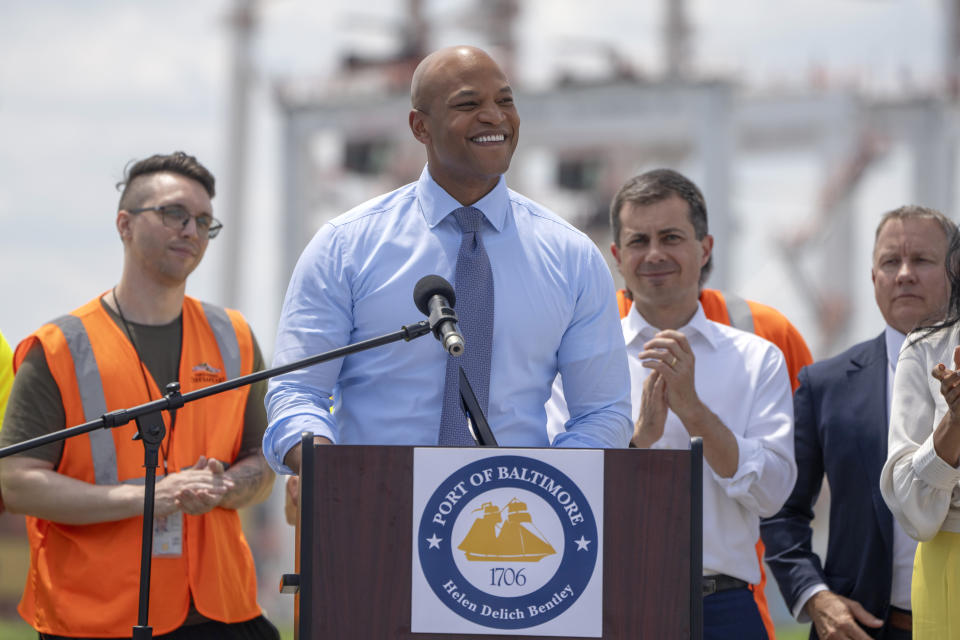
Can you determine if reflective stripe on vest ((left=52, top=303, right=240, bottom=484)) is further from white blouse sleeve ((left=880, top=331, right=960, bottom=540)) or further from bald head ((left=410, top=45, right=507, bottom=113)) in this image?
white blouse sleeve ((left=880, top=331, right=960, bottom=540))

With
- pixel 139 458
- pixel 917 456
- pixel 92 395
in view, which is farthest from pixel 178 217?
pixel 917 456

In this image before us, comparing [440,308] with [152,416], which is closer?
[440,308]

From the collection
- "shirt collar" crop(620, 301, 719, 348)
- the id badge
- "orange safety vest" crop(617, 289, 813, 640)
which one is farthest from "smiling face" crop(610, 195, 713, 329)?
the id badge

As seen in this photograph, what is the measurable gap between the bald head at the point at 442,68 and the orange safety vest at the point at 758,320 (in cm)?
179

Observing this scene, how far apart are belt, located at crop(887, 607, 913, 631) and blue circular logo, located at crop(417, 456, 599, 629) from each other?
6.21 feet

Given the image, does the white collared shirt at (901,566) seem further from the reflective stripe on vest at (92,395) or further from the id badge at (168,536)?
the reflective stripe on vest at (92,395)

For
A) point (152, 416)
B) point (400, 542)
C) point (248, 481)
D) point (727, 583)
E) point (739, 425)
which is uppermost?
point (739, 425)

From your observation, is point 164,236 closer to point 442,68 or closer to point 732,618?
point 442,68

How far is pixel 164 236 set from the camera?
544 centimetres

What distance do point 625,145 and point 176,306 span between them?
109 feet

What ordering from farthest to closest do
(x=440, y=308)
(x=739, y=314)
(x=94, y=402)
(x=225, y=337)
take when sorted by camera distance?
(x=739, y=314)
(x=225, y=337)
(x=94, y=402)
(x=440, y=308)

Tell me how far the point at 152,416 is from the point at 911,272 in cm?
273

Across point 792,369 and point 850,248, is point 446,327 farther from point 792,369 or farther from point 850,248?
point 850,248

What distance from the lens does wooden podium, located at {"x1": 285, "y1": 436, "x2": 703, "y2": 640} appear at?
345 cm
